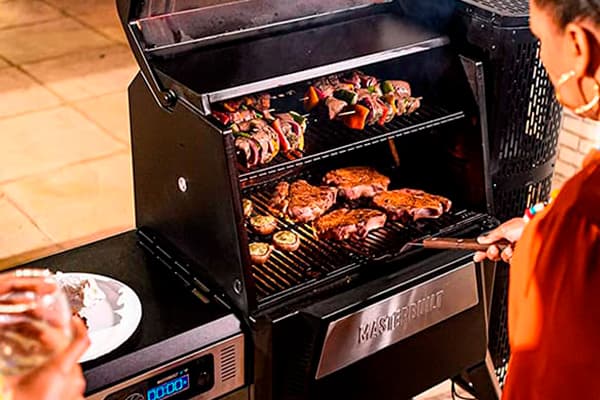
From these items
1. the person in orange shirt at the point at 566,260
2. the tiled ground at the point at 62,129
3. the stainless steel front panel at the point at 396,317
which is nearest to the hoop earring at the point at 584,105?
the person in orange shirt at the point at 566,260

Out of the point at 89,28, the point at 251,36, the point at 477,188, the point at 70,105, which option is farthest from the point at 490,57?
the point at 89,28

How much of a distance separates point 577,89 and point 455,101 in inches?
38.3

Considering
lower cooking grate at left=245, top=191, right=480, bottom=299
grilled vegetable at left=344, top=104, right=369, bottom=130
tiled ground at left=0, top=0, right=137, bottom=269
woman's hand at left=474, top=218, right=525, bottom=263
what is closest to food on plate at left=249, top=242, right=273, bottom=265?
lower cooking grate at left=245, top=191, right=480, bottom=299

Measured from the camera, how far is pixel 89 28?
5406 millimetres

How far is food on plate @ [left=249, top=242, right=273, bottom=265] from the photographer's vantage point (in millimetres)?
2176

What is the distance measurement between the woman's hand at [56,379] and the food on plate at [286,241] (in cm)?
121

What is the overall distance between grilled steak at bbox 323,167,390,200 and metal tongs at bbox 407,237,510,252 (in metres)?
0.29

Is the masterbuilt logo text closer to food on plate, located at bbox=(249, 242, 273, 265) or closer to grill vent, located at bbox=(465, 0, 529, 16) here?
food on plate, located at bbox=(249, 242, 273, 265)

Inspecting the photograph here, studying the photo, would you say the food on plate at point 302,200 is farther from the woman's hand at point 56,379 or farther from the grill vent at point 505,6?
the woman's hand at point 56,379

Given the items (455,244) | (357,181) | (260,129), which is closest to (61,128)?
(357,181)

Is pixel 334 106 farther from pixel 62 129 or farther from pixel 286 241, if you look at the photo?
pixel 62 129

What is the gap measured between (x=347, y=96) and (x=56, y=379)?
148 cm

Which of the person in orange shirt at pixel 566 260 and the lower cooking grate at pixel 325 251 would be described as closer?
the person in orange shirt at pixel 566 260

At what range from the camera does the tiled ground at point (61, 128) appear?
137 inches
